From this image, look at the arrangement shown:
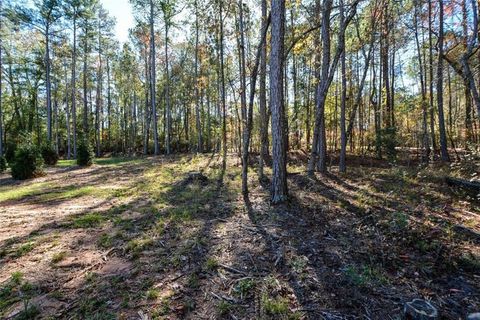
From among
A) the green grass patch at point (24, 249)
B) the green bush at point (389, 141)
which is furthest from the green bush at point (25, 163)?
the green bush at point (389, 141)

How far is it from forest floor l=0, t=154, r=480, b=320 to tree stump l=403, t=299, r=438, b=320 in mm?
110

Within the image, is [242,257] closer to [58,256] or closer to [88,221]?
[58,256]

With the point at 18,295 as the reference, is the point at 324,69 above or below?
above

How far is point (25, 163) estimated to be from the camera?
32.9ft

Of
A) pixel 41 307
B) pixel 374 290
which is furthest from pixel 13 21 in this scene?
pixel 374 290

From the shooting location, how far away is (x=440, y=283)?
281 centimetres

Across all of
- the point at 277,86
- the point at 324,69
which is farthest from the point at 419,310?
the point at 324,69

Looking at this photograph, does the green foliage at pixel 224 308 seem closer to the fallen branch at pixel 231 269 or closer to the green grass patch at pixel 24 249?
the fallen branch at pixel 231 269

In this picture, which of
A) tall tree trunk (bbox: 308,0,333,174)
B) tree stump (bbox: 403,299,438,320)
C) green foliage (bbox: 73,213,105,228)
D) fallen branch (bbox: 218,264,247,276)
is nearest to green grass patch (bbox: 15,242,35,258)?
green foliage (bbox: 73,213,105,228)

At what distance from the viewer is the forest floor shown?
245 cm

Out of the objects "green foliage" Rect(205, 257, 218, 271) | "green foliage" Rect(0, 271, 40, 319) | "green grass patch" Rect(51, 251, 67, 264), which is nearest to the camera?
"green foliage" Rect(0, 271, 40, 319)

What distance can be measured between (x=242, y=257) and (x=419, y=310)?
1.93m

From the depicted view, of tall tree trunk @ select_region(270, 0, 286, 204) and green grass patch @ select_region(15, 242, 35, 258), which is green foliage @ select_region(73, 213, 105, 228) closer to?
green grass patch @ select_region(15, 242, 35, 258)

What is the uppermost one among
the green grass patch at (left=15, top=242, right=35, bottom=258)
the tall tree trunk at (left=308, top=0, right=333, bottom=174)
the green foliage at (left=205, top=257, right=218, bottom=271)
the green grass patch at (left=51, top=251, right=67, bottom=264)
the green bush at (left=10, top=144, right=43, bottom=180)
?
the tall tree trunk at (left=308, top=0, right=333, bottom=174)
